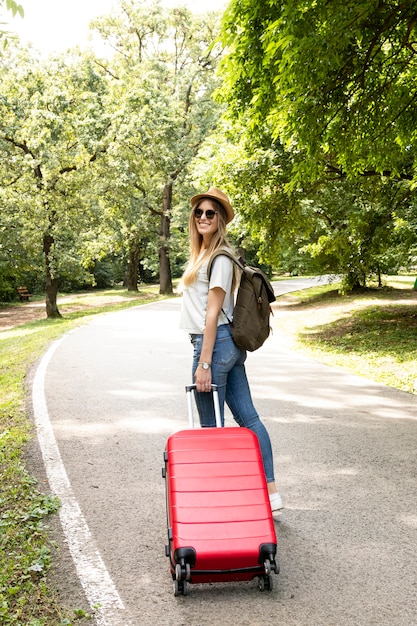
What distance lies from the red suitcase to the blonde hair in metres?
0.97

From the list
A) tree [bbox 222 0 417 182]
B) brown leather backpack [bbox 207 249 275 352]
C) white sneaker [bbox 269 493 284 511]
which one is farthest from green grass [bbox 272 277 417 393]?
brown leather backpack [bbox 207 249 275 352]

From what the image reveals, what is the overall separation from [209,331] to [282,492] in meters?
1.62

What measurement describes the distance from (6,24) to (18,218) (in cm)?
1945

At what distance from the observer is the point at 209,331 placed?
12.7ft

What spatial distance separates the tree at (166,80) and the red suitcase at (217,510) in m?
25.1

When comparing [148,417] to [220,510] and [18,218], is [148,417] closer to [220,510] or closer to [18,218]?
[220,510]

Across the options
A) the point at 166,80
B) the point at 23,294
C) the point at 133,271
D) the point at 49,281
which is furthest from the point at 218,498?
the point at 133,271

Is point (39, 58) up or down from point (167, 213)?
up

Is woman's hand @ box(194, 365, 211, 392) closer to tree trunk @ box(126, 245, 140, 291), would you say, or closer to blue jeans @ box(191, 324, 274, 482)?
blue jeans @ box(191, 324, 274, 482)

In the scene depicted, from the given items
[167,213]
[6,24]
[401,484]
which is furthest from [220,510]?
[167,213]

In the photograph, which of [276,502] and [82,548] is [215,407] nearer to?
[276,502]

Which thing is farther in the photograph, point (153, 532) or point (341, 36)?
point (341, 36)

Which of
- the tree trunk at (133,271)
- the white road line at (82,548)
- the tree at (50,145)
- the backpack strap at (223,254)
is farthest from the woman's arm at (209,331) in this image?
the tree trunk at (133,271)

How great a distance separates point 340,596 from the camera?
10.8 feet
